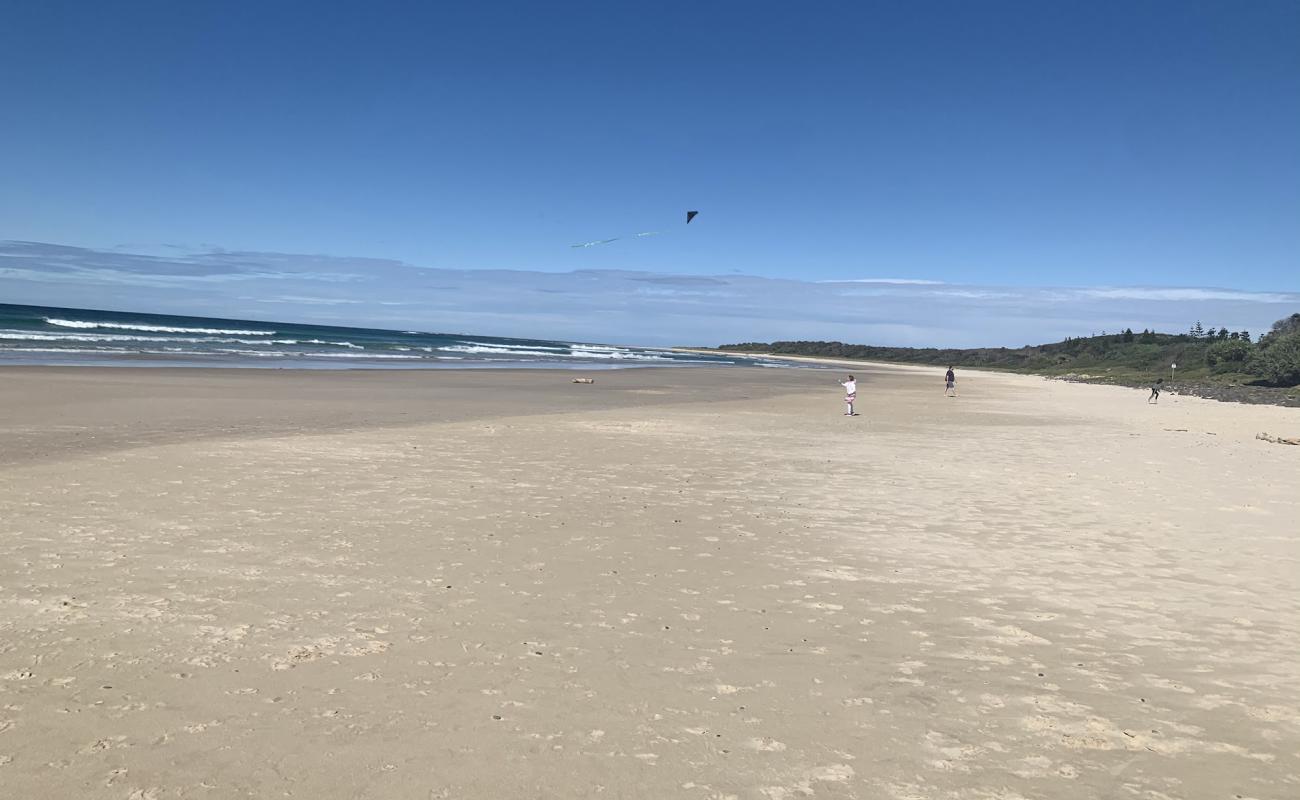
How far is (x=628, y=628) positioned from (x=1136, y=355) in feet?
310

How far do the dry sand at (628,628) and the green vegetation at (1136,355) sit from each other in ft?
150

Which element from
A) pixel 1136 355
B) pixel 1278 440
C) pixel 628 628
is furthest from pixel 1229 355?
pixel 628 628

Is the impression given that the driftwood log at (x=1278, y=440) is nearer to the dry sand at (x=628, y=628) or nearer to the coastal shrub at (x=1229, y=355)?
the dry sand at (x=628, y=628)

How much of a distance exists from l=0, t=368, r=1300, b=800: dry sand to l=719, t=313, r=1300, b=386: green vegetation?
45865 millimetres

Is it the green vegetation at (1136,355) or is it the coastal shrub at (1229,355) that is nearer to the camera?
the green vegetation at (1136,355)

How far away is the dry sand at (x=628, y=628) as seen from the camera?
3.92 metres

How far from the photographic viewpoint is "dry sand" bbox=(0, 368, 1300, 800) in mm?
3922

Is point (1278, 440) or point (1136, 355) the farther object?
point (1136, 355)

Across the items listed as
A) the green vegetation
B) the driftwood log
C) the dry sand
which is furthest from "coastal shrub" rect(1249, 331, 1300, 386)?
the dry sand

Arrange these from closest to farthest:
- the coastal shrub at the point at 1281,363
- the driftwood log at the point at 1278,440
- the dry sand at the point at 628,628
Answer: the dry sand at the point at 628,628 < the driftwood log at the point at 1278,440 < the coastal shrub at the point at 1281,363

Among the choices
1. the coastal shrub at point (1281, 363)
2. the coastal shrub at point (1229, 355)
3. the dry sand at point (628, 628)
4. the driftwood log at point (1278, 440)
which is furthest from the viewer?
the coastal shrub at point (1229, 355)

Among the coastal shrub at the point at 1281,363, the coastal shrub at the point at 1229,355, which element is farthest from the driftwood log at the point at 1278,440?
the coastal shrub at the point at 1229,355

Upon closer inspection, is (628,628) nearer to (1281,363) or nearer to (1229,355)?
(1281,363)

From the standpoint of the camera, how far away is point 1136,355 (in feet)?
277
